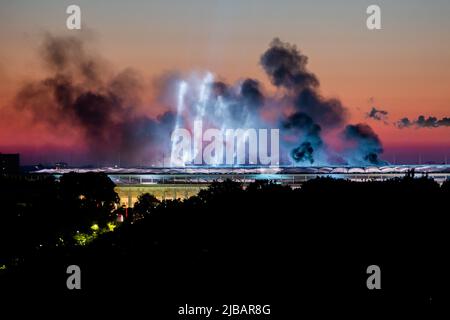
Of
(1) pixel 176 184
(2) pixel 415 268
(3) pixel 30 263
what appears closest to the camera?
(2) pixel 415 268

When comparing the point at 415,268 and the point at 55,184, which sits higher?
the point at 55,184

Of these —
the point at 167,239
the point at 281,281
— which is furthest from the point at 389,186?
the point at 281,281

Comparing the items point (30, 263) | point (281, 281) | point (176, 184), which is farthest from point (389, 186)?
point (176, 184)
